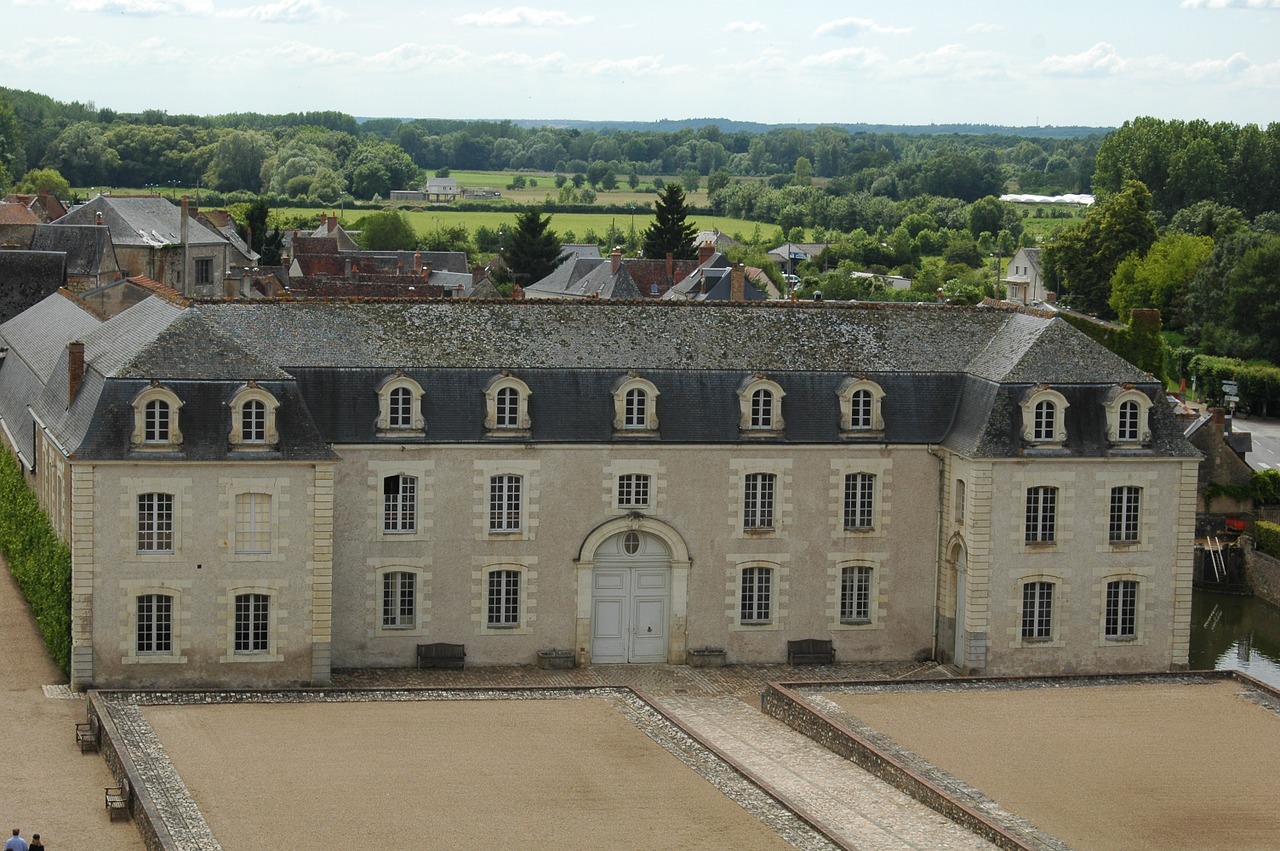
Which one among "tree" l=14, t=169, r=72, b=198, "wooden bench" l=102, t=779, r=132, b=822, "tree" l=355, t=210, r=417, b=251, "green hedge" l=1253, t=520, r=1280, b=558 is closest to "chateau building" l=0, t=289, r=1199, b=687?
"wooden bench" l=102, t=779, r=132, b=822

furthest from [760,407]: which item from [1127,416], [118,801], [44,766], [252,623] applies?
[118,801]

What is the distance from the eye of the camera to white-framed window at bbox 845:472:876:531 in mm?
34906

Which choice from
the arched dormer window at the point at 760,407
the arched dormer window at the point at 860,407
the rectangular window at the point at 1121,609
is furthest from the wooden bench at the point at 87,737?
the rectangular window at the point at 1121,609

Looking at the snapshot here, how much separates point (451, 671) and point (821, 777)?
8625 mm

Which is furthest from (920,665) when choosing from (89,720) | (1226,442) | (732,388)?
(1226,442)

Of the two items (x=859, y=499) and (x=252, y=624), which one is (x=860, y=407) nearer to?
(x=859, y=499)

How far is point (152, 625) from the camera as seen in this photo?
103ft

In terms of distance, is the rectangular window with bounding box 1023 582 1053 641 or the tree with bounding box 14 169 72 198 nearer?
the rectangular window with bounding box 1023 582 1053 641

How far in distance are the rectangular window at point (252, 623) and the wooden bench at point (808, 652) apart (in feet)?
31.4

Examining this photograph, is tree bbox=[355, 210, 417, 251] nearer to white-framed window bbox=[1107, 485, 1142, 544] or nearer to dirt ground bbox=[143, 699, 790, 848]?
white-framed window bbox=[1107, 485, 1142, 544]

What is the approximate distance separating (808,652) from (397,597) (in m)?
7.58

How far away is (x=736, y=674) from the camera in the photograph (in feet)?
112

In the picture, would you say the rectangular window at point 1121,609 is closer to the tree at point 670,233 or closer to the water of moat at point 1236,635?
the water of moat at point 1236,635

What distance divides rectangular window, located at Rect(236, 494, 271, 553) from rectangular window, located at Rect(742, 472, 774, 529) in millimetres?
8638
